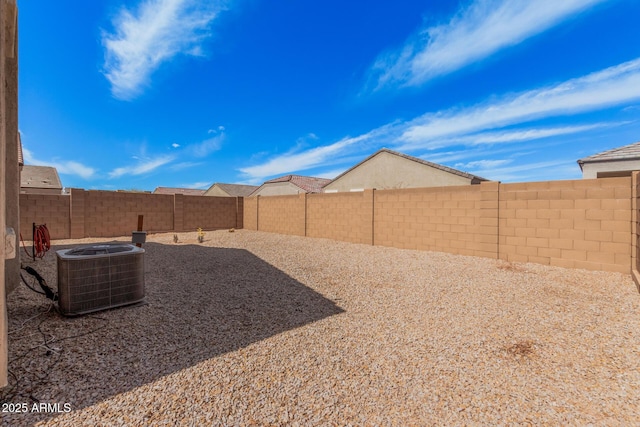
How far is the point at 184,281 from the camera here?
229 inches

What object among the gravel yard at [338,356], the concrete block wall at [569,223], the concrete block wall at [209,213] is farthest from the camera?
the concrete block wall at [209,213]

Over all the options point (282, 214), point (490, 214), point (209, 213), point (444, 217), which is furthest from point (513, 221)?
point (209, 213)

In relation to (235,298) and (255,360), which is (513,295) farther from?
(235,298)

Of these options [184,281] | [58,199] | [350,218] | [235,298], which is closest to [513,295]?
[235,298]

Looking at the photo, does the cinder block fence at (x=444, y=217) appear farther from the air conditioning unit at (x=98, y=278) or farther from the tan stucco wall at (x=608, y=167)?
the air conditioning unit at (x=98, y=278)

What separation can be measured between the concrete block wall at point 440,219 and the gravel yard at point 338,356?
8.57 ft

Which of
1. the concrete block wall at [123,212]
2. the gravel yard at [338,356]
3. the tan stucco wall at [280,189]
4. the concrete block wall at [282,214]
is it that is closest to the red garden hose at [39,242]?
the gravel yard at [338,356]

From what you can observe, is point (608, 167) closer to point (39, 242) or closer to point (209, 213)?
point (39, 242)

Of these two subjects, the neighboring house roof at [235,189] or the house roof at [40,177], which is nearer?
the house roof at [40,177]

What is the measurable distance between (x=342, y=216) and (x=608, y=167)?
10.3 m

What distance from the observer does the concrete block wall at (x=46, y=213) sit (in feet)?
38.8

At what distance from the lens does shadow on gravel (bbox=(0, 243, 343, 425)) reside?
7.97 feet

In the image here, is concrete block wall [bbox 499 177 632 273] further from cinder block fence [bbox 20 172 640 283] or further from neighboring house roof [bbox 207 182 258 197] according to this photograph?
neighboring house roof [bbox 207 182 258 197]

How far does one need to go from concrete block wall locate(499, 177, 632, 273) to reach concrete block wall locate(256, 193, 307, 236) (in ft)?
29.0
